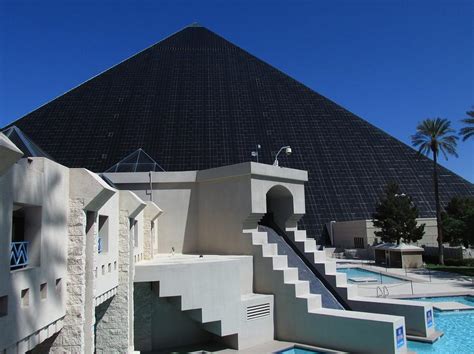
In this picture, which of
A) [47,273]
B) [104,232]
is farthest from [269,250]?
[47,273]

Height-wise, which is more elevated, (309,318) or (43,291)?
(43,291)

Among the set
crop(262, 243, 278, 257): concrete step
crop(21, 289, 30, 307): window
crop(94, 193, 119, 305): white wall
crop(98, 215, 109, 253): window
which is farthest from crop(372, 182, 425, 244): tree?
crop(21, 289, 30, 307): window

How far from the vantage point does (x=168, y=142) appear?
42.8 m

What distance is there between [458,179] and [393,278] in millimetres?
27132

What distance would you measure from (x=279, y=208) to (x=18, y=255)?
13.0m

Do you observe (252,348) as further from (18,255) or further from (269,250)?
(18,255)

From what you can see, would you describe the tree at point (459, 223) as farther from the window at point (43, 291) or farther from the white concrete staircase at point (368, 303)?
the window at point (43, 291)

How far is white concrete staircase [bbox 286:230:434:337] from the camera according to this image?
43.6 feet

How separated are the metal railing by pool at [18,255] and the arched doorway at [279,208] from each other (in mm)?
11793

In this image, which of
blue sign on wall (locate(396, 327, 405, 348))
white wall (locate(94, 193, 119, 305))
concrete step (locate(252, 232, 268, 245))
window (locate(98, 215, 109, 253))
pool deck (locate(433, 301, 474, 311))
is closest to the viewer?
white wall (locate(94, 193, 119, 305))

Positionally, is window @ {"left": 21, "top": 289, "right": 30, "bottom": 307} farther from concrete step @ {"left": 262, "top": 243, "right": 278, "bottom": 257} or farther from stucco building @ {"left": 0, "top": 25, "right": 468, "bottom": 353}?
concrete step @ {"left": 262, "top": 243, "right": 278, "bottom": 257}

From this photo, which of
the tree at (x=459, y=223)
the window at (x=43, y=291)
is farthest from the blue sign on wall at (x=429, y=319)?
the tree at (x=459, y=223)

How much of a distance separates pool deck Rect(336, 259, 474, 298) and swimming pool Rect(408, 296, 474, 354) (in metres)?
1.72

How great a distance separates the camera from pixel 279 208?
1778 cm
